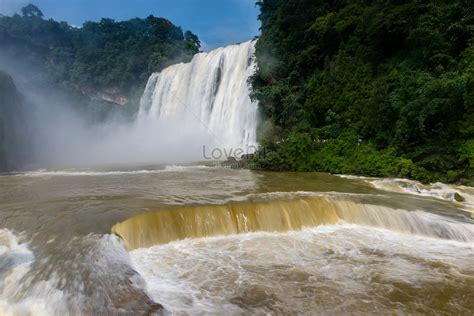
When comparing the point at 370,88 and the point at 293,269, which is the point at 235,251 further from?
the point at 370,88

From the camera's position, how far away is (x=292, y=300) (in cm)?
398

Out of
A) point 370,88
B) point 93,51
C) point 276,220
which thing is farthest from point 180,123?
point 93,51

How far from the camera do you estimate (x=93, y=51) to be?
46094 mm

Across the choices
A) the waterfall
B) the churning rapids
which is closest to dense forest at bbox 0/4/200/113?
the waterfall

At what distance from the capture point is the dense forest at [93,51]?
42.0 meters

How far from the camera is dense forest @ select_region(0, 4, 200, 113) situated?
1652 inches

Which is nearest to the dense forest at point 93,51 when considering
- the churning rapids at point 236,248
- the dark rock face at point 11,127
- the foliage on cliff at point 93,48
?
the foliage on cliff at point 93,48

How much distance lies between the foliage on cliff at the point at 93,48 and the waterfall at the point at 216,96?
13166mm

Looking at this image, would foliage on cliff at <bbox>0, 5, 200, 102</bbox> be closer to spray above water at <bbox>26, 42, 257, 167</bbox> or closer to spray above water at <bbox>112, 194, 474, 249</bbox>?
spray above water at <bbox>26, 42, 257, 167</bbox>

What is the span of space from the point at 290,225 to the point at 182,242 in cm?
232

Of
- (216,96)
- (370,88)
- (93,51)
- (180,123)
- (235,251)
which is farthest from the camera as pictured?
(93,51)

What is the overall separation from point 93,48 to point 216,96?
32.6m

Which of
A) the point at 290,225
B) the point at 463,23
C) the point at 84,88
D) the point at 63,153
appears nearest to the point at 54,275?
the point at 290,225

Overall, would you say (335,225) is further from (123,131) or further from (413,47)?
(123,131)
